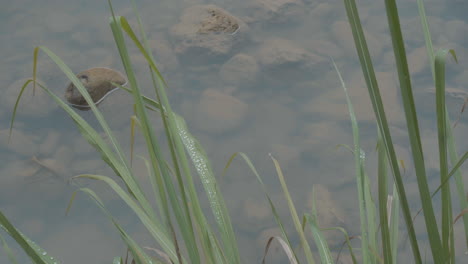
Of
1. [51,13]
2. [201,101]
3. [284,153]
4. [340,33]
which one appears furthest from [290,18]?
[51,13]

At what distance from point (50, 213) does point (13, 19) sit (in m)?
1.76

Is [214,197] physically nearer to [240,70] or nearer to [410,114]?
[410,114]

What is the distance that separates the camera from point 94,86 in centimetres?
260

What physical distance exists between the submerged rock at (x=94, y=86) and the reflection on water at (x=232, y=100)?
0.06 meters

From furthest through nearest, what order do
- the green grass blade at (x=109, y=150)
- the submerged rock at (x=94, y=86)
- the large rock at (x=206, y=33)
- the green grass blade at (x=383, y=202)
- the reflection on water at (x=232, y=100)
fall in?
1. the large rock at (x=206, y=33)
2. the submerged rock at (x=94, y=86)
3. the reflection on water at (x=232, y=100)
4. the green grass blade at (x=109, y=150)
5. the green grass blade at (x=383, y=202)

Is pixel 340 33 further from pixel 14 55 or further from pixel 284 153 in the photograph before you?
pixel 14 55

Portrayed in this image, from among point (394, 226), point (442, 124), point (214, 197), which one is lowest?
point (394, 226)

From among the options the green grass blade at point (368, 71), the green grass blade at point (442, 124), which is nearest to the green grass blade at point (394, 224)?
the green grass blade at point (442, 124)

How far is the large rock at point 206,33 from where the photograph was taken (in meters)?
2.91

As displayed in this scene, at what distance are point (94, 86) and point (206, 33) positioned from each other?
816 mm

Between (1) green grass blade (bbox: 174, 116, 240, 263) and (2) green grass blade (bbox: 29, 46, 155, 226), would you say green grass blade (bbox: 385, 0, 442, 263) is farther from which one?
(2) green grass blade (bbox: 29, 46, 155, 226)

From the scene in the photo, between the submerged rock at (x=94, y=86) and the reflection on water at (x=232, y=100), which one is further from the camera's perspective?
the submerged rock at (x=94, y=86)

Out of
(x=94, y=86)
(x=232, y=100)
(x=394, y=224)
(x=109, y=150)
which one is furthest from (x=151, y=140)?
(x=94, y=86)

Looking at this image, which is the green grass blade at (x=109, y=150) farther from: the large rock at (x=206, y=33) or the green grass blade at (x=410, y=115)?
the large rock at (x=206, y=33)
